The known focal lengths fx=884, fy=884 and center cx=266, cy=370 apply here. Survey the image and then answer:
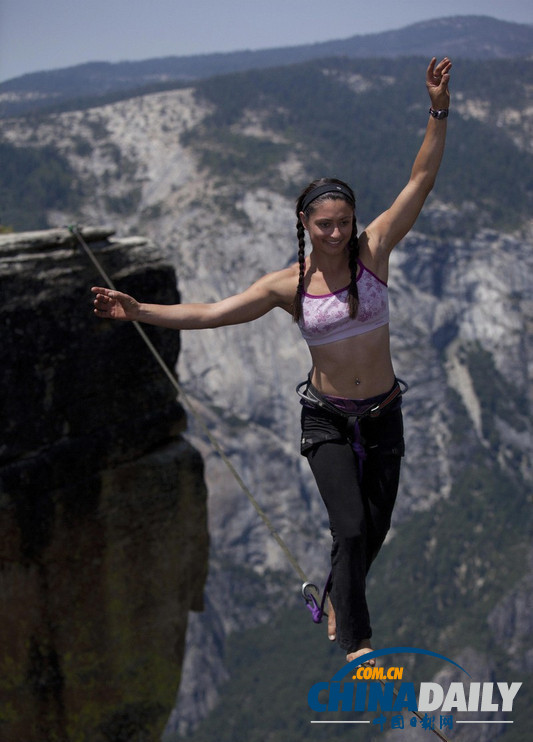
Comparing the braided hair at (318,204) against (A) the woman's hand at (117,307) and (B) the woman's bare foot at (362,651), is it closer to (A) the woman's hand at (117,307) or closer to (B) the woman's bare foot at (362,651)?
(A) the woman's hand at (117,307)

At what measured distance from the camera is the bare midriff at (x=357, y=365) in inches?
202

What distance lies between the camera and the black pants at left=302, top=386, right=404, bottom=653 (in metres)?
5.03

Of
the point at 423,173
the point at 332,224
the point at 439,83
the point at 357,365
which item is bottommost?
the point at 357,365

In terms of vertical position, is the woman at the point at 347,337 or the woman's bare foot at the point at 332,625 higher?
the woman at the point at 347,337

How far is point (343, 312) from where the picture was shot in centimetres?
504

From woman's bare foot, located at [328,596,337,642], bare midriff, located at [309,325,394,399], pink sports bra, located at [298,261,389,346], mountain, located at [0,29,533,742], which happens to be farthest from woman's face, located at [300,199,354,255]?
mountain, located at [0,29,533,742]

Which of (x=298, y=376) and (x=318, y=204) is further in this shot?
(x=298, y=376)

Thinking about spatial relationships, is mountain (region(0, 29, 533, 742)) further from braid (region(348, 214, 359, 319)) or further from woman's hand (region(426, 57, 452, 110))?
woman's hand (region(426, 57, 452, 110))

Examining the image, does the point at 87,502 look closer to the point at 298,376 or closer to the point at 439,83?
the point at 439,83

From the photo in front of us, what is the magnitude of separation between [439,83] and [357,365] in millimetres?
1672

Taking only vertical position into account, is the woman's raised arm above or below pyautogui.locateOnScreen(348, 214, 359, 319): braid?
above

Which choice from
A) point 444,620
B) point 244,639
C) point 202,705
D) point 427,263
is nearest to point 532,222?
point 427,263

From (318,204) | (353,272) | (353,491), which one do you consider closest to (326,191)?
(318,204)

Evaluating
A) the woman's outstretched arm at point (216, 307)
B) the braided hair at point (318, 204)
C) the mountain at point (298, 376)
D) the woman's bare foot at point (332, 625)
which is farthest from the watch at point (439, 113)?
the mountain at point (298, 376)
